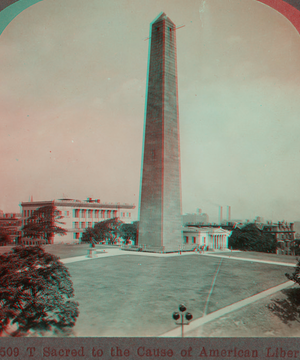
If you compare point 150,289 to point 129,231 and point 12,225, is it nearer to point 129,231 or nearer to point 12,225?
point 129,231

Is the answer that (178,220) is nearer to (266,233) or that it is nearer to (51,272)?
(266,233)

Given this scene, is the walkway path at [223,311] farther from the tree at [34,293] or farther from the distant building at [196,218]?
the distant building at [196,218]

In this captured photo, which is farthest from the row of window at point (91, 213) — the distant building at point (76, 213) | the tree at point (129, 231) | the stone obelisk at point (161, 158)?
the stone obelisk at point (161, 158)

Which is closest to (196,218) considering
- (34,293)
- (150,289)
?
(150,289)

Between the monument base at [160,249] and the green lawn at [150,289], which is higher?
the monument base at [160,249]

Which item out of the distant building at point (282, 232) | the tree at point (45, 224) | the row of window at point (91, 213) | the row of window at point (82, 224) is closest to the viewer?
the tree at point (45, 224)
